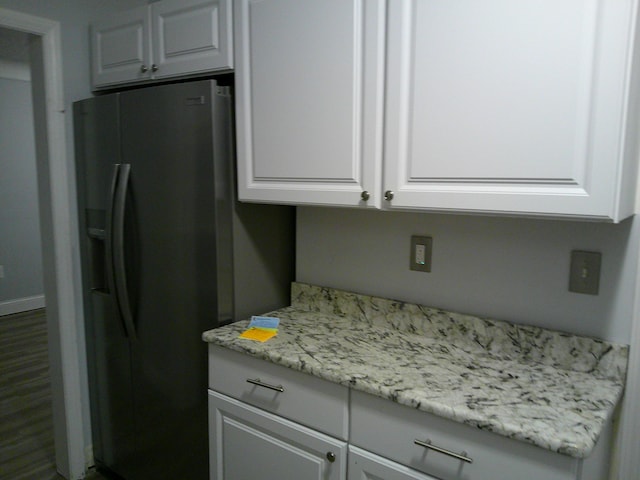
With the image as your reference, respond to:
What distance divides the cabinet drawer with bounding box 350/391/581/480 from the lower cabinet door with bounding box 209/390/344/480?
0.37 ft

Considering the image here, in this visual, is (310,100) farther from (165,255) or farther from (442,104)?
(165,255)

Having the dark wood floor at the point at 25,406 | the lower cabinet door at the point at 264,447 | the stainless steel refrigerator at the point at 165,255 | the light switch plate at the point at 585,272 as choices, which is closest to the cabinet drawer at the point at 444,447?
the lower cabinet door at the point at 264,447

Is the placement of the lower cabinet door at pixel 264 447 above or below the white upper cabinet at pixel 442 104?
below

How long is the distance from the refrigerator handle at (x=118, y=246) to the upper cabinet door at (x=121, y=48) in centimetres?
42

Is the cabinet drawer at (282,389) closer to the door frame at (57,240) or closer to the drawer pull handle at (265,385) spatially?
the drawer pull handle at (265,385)

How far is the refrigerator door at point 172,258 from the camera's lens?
1.65 m

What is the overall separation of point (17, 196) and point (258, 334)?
433 cm

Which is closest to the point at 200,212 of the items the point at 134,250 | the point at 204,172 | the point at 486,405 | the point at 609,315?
the point at 204,172

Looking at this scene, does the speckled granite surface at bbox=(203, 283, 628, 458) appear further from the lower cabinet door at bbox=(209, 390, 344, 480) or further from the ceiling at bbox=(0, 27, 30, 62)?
the ceiling at bbox=(0, 27, 30, 62)

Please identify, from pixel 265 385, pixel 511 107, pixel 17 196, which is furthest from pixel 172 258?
pixel 17 196

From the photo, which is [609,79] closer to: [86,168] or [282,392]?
[282,392]

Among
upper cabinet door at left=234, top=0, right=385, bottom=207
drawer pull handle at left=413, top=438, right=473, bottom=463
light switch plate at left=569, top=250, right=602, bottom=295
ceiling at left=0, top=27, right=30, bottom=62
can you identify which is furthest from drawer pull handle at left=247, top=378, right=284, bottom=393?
ceiling at left=0, top=27, right=30, bottom=62

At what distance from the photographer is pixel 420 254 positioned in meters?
1.63

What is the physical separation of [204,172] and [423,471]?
119cm
